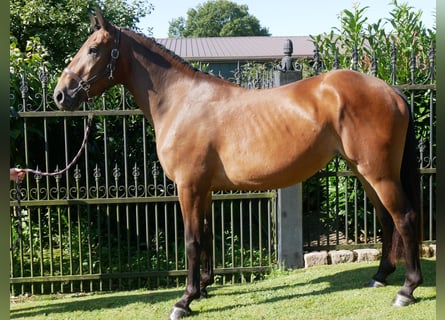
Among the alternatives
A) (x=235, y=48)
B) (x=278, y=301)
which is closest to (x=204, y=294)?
(x=278, y=301)

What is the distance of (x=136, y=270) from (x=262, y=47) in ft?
68.6

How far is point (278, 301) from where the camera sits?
428 centimetres

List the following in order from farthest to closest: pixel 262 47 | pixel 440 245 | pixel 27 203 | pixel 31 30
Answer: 1. pixel 262 47
2. pixel 31 30
3. pixel 27 203
4. pixel 440 245

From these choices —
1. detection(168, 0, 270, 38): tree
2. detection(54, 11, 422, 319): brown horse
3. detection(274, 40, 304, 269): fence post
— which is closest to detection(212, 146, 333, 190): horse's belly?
detection(54, 11, 422, 319): brown horse

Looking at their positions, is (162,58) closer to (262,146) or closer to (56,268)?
(262,146)

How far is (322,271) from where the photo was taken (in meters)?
5.11

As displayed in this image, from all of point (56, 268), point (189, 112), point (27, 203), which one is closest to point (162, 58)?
point (189, 112)

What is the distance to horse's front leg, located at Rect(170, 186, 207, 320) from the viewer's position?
389cm

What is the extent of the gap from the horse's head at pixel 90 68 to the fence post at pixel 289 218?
2.06 meters

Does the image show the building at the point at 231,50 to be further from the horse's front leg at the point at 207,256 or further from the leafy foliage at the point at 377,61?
the horse's front leg at the point at 207,256

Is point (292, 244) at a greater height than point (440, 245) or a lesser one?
lesser

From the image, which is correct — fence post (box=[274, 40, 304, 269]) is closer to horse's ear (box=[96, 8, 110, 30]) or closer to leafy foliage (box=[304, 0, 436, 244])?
leafy foliage (box=[304, 0, 436, 244])

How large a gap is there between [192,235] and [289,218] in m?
1.66

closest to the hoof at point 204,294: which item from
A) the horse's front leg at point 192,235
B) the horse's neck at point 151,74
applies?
the horse's front leg at point 192,235
